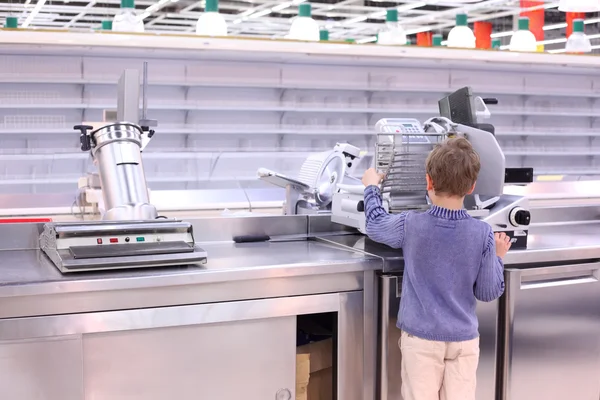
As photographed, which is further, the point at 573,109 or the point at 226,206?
the point at 573,109

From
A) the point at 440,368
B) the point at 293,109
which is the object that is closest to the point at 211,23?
the point at 293,109

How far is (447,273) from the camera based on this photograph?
192cm

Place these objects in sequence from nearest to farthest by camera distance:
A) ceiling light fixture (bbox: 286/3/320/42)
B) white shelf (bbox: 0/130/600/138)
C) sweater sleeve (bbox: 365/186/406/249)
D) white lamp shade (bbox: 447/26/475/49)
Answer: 1. sweater sleeve (bbox: 365/186/406/249)
2. white shelf (bbox: 0/130/600/138)
3. ceiling light fixture (bbox: 286/3/320/42)
4. white lamp shade (bbox: 447/26/475/49)

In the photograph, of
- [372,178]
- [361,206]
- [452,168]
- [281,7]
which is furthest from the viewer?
[281,7]

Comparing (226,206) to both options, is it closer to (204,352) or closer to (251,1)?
(204,352)

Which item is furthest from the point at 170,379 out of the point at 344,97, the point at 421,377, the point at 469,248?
the point at 344,97

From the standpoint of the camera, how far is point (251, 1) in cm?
822

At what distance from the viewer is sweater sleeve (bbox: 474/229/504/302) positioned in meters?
1.95

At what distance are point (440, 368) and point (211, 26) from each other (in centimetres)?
490

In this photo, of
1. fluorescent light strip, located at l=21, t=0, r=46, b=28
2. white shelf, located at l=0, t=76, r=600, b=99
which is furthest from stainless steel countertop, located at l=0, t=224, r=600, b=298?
fluorescent light strip, located at l=21, t=0, r=46, b=28

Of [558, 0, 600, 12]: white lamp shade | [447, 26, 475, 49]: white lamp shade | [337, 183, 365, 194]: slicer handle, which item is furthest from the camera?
[447, 26, 475, 49]: white lamp shade

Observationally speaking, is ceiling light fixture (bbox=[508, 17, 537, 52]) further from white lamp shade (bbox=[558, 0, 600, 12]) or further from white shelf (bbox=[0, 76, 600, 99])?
white lamp shade (bbox=[558, 0, 600, 12])

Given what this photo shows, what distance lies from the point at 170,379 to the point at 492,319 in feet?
3.43

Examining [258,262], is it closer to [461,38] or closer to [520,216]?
[520,216]
